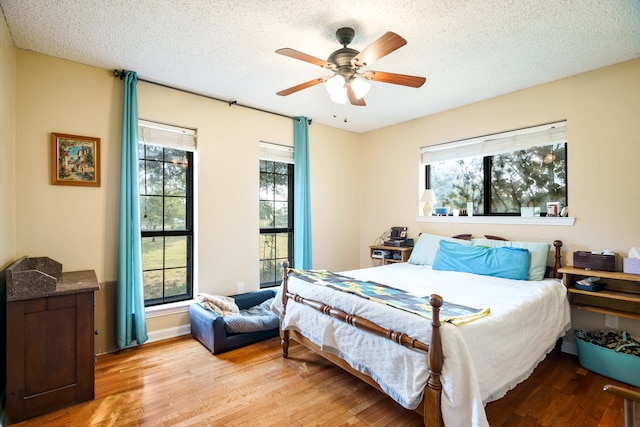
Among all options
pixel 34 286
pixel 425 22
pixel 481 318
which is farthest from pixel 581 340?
pixel 34 286

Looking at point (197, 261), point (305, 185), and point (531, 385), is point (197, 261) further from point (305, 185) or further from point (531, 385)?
point (531, 385)

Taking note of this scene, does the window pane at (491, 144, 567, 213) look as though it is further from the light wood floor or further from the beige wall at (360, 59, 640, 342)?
the light wood floor

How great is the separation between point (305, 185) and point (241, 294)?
5.19ft

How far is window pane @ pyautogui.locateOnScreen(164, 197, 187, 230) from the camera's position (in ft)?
10.8

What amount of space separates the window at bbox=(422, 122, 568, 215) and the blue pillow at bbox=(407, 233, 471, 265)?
526 millimetres

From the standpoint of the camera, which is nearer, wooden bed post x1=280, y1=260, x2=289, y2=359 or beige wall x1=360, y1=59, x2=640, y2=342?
beige wall x1=360, y1=59, x2=640, y2=342

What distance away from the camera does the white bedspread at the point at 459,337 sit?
1539 mm

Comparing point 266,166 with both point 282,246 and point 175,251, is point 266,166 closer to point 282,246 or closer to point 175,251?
point 282,246

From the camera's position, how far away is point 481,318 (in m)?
1.79

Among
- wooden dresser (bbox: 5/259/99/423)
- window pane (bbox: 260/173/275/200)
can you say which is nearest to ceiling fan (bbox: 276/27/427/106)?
window pane (bbox: 260/173/275/200)

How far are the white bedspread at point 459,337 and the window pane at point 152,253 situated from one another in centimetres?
151

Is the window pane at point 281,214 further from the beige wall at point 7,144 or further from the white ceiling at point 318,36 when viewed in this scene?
the beige wall at point 7,144

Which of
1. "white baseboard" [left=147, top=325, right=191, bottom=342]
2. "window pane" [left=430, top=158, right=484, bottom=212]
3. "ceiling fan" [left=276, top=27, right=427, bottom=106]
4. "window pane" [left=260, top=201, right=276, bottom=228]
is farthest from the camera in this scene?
"window pane" [left=260, top=201, right=276, bottom=228]

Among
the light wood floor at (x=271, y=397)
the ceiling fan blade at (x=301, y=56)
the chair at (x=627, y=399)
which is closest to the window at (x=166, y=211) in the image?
the light wood floor at (x=271, y=397)
